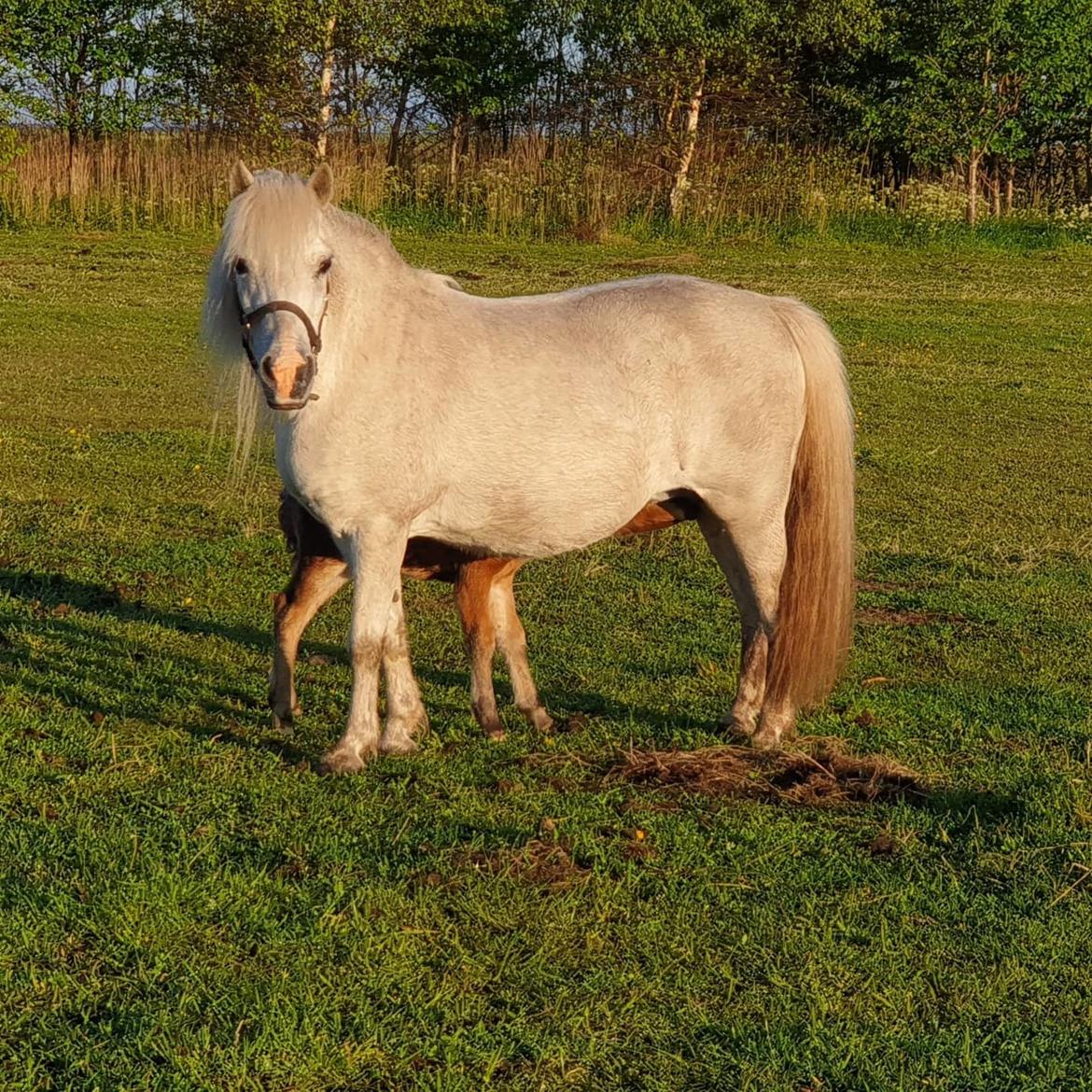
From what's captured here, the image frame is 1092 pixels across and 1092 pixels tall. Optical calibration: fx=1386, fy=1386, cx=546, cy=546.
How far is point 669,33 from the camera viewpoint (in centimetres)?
2839

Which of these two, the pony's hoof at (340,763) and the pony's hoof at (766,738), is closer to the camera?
the pony's hoof at (340,763)

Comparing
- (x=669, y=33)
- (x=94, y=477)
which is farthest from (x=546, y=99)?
(x=94, y=477)

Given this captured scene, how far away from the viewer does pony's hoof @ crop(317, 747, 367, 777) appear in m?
5.40

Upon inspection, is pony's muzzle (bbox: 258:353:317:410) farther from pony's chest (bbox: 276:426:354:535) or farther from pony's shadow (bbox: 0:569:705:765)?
pony's shadow (bbox: 0:569:705:765)

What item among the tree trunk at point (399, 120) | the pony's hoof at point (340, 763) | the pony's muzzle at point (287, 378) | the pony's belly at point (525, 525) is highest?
the tree trunk at point (399, 120)

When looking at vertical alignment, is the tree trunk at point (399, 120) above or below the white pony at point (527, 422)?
above

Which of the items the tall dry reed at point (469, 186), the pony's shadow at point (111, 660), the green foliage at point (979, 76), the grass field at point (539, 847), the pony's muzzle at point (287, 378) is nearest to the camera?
the grass field at point (539, 847)

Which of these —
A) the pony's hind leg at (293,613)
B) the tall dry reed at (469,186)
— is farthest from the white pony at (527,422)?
the tall dry reed at (469,186)

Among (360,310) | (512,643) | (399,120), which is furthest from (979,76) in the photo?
(360,310)

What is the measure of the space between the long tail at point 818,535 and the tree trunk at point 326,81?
23543 millimetres

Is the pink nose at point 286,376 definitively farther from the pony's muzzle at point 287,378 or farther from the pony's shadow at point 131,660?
the pony's shadow at point 131,660

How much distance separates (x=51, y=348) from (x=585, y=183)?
12.4 metres

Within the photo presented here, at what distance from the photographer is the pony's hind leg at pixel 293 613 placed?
19.4ft

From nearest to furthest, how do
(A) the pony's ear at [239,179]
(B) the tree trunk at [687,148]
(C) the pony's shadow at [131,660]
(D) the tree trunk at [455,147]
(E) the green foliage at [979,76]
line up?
1. (A) the pony's ear at [239,179]
2. (C) the pony's shadow at [131,660]
3. (D) the tree trunk at [455,147]
4. (B) the tree trunk at [687,148]
5. (E) the green foliage at [979,76]
